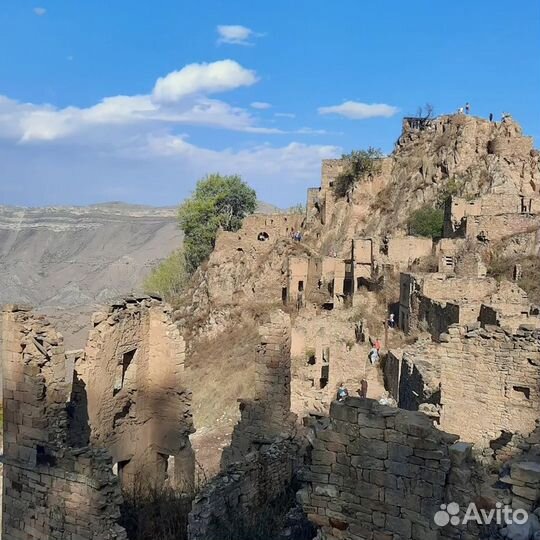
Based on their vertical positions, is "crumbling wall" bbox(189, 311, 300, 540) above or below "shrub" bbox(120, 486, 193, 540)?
above

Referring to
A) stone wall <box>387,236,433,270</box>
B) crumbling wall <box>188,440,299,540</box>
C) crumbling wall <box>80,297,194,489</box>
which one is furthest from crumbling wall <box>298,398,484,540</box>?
stone wall <box>387,236,433,270</box>

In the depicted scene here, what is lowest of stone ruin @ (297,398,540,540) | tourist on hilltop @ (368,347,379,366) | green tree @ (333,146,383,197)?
tourist on hilltop @ (368,347,379,366)

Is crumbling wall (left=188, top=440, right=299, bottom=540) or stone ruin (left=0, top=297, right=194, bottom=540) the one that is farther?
stone ruin (left=0, top=297, right=194, bottom=540)

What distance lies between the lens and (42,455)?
8.10 m

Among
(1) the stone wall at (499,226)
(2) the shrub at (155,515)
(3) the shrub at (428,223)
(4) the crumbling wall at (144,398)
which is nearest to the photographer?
(2) the shrub at (155,515)

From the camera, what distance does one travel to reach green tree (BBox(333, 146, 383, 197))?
150 ft

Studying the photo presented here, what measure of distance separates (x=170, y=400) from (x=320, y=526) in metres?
5.58

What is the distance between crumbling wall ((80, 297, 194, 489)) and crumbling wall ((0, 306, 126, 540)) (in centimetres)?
123

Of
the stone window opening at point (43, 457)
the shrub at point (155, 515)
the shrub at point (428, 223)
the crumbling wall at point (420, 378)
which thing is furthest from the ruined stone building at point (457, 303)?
the shrub at point (428, 223)

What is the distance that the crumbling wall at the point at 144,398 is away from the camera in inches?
378

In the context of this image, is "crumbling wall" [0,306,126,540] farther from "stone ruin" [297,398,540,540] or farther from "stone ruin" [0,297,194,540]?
"stone ruin" [297,398,540,540]

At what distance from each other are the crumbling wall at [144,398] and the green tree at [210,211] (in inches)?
1445

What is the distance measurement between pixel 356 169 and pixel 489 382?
38061 mm

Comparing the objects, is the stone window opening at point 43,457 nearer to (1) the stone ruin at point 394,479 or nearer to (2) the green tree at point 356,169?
(1) the stone ruin at point 394,479
